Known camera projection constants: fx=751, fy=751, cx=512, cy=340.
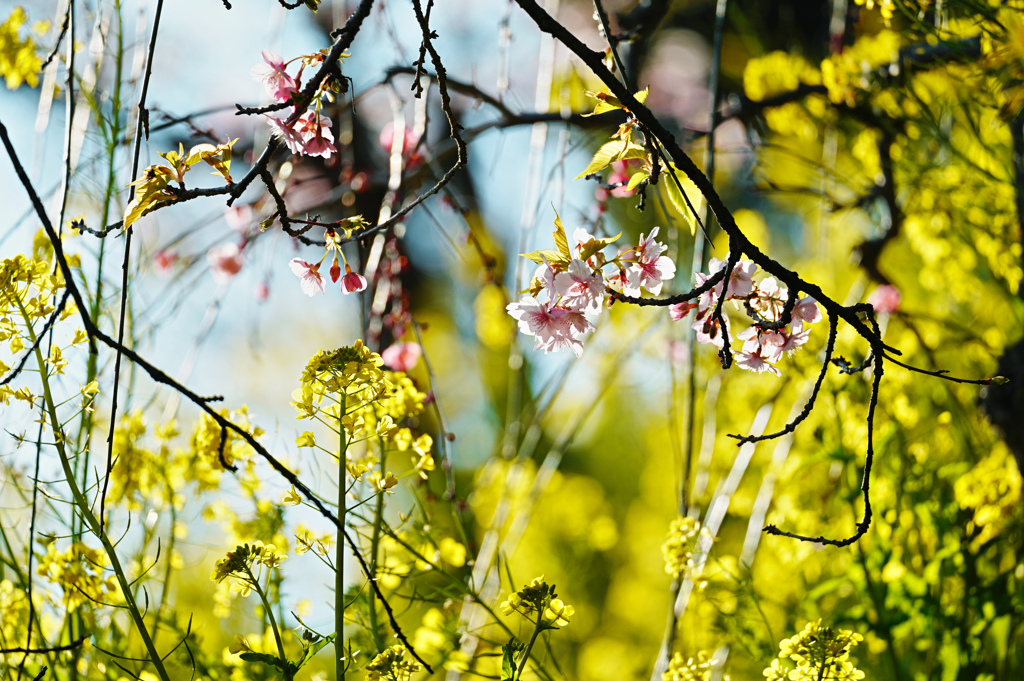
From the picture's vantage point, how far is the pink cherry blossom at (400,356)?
97 cm

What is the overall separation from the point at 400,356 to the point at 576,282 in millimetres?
552

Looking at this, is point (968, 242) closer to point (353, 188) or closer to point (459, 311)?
point (353, 188)

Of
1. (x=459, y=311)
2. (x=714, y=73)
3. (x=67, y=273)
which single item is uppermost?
(x=459, y=311)

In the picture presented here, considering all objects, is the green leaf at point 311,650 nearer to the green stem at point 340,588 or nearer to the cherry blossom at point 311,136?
the green stem at point 340,588

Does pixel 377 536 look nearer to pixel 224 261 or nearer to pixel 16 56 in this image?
pixel 16 56

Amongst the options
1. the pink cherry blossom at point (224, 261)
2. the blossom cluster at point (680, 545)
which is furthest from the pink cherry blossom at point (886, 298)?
the pink cherry blossom at point (224, 261)

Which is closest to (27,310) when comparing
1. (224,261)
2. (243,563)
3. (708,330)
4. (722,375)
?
Answer: (243,563)

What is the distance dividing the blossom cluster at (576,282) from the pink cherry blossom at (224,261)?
2.58 ft

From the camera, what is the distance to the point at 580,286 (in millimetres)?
496

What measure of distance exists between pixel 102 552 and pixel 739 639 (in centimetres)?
70

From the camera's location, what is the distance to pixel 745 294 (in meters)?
0.54

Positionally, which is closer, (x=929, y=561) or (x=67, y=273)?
(x=67, y=273)

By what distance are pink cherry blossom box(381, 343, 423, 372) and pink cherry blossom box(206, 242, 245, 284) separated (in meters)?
0.32

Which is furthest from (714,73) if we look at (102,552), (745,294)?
(102,552)
